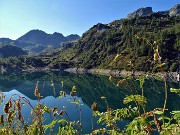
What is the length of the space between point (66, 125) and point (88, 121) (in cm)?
6888

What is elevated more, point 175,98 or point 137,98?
point 137,98

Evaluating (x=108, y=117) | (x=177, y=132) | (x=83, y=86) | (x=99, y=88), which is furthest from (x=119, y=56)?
(x=83, y=86)

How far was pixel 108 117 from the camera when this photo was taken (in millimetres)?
4969

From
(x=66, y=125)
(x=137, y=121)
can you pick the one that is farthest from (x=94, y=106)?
(x=137, y=121)

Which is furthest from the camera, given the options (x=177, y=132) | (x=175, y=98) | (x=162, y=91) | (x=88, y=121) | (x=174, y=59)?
(x=174, y=59)

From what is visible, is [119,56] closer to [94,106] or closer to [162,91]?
[94,106]

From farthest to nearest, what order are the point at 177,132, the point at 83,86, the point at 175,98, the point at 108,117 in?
the point at 83,86 → the point at 175,98 → the point at 108,117 → the point at 177,132

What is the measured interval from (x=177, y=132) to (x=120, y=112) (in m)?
2.21

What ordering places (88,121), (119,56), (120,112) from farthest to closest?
(88,121) → (120,112) → (119,56)

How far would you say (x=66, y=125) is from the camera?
18.8ft

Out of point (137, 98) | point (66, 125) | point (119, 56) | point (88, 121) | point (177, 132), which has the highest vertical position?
point (119, 56)

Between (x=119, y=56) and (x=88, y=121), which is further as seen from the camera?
A: (x=88, y=121)

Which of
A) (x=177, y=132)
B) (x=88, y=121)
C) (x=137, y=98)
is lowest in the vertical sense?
(x=88, y=121)

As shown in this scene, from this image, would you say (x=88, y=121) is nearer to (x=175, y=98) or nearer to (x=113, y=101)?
(x=113, y=101)
